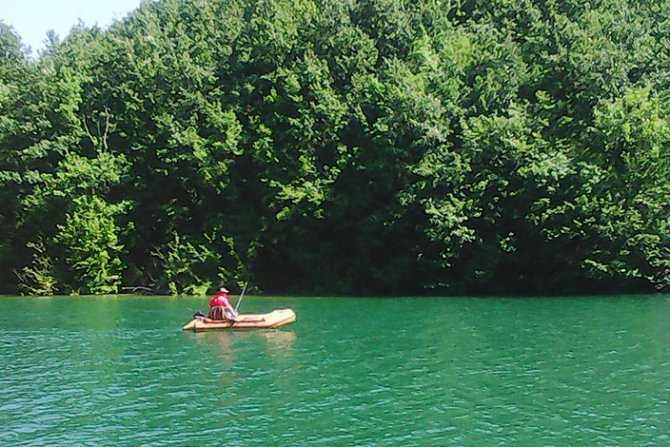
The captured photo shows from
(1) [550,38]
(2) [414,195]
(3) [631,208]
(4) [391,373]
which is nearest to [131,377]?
(4) [391,373]

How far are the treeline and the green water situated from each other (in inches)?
318

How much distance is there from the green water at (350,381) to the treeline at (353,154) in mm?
8090

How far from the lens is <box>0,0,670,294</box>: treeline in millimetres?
36000

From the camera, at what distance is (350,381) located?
690 inches

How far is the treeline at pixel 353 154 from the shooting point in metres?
36.0

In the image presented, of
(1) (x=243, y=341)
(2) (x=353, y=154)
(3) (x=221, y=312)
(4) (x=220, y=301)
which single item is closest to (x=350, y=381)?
(1) (x=243, y=341)

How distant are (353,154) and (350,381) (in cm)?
2341

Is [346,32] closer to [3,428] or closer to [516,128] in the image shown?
[516,128]

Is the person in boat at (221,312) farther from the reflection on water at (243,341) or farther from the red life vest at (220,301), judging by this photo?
the reflection on water at (243,341)

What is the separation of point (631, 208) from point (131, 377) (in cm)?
2539

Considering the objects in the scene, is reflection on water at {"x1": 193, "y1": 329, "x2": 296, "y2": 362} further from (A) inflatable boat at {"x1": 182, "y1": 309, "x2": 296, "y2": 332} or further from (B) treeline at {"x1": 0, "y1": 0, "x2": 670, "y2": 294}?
(B) treeline at {"x1": 0, "y1": 0, "x2": 670, "y2": 294}

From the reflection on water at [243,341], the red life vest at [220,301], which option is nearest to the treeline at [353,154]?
the red life vest at [220,301]

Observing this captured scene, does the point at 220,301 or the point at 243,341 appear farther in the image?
the point at 220,301

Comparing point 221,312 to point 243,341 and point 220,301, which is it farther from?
point 243,341
